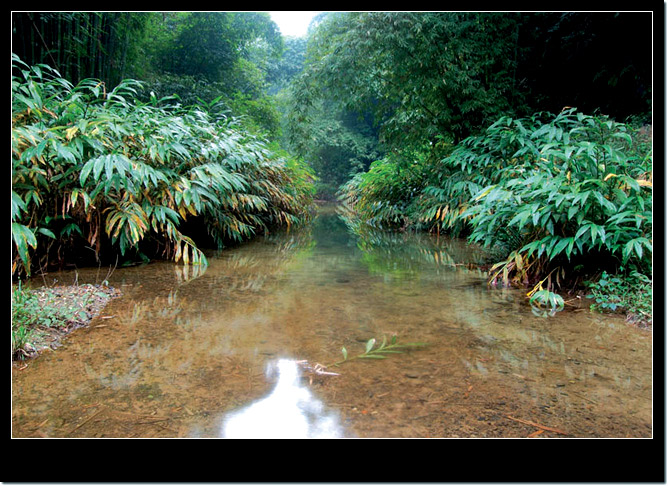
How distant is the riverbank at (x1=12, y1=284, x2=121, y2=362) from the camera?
6.54ft

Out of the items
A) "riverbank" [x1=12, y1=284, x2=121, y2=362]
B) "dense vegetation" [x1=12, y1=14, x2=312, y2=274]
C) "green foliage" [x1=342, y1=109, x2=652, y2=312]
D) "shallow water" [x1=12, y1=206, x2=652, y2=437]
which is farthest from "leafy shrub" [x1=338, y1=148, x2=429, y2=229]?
"riverbank" [x1=12, y1=284, x2=121, y2=362]

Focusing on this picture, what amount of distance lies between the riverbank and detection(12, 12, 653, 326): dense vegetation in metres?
0.34

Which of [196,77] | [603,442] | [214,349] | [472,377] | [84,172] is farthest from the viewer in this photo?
[196,77]

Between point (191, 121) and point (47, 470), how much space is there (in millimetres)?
4801

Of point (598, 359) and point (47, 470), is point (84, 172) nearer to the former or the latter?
point (47, 470)

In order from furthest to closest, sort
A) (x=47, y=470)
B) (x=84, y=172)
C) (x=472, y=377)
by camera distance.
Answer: (x=84, y=172) < (x=472, y=377) < (x=47, y=470)

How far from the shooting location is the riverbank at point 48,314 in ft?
6.54

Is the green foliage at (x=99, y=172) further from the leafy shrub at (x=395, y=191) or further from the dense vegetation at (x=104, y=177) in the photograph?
the leafy shrub at (x=395, y=191)

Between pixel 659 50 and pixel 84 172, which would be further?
pixel 84 172

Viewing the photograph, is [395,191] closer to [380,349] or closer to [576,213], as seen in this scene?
[576,213]

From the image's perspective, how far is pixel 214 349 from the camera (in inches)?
82.7

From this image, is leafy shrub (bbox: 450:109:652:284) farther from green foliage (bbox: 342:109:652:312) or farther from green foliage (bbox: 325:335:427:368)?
green foliage (bbox: 325:335:427:368)

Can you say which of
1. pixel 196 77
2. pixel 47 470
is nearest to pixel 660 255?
pixel 47 470

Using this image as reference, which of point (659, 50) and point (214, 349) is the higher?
point (659, 50)
